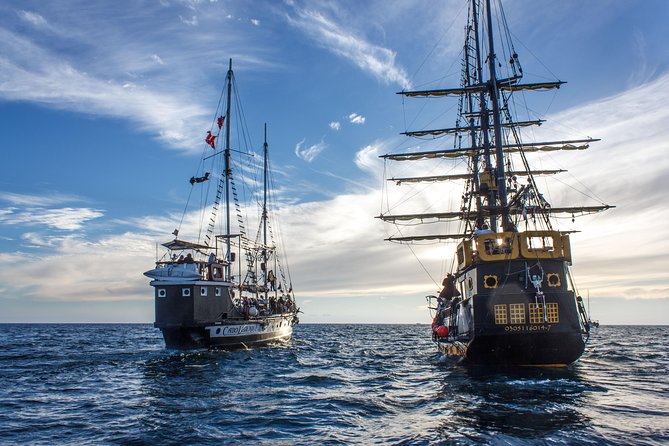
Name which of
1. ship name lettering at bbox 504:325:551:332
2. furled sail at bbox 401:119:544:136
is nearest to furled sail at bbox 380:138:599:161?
furled sail at bbox 401:119:544:136

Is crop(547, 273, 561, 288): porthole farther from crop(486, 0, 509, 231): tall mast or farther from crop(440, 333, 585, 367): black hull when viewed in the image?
crop(486, 0, 509, 231): tall mast

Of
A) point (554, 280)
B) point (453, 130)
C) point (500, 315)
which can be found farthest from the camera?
point (453, 130)

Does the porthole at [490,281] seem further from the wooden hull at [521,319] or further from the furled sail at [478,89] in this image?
the furled sail at [478,89]

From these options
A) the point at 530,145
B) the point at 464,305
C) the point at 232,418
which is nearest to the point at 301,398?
the point at 232,418

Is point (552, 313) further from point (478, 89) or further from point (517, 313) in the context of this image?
point (478, 89)

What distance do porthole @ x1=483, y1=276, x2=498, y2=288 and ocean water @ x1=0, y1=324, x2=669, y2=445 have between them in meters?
3.78

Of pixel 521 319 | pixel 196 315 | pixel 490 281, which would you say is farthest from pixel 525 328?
pixel 196 315

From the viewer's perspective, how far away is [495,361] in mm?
20406

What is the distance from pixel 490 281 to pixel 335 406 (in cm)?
911

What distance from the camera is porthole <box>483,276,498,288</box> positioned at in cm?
2010

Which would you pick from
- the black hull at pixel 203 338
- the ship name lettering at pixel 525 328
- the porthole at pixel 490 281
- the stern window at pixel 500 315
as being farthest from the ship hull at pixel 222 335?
the ship name lettering at pixel 525 328

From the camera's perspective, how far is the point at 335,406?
1498cm

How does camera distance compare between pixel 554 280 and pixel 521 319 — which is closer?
pixel 521 319

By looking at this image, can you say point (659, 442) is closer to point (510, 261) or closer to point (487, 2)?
point (510, 261)
